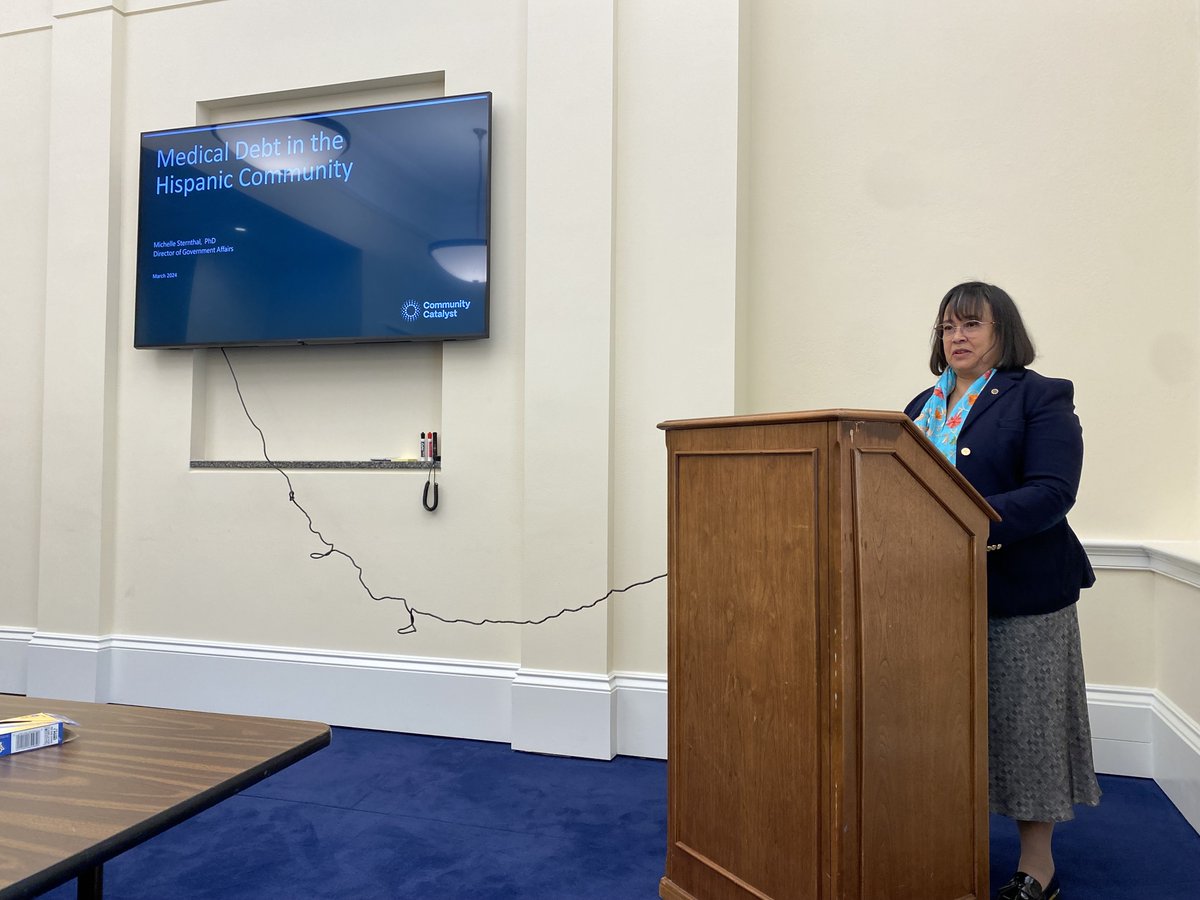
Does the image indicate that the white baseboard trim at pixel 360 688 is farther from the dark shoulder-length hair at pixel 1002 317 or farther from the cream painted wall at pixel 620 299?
the dark shoulder-length hair at pixel 1002 317

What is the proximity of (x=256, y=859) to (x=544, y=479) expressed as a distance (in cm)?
149

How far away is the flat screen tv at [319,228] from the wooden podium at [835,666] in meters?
1.76

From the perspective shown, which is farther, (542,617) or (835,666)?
(542,617)

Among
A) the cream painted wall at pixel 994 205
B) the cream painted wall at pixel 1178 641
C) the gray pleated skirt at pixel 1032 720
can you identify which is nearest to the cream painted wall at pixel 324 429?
the cream painted wall at pixel 994 205

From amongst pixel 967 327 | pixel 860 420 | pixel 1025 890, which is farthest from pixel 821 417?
pixel 1025 890

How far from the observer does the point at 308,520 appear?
11.5ft

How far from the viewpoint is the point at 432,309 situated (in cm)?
330

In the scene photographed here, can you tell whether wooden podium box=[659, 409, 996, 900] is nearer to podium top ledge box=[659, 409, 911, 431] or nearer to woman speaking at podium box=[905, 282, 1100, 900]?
podium top ledge box=[659, 409, 911, 431]

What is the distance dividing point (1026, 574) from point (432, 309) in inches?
88.7

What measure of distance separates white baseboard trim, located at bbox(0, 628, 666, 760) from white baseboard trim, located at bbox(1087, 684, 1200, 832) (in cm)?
145

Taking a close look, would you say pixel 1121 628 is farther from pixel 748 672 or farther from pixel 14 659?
pixel 14 659

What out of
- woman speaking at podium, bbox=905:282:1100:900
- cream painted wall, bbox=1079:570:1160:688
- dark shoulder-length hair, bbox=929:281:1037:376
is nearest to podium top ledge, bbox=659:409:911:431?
woman speaking at podium, bbox=905:282:1100:900

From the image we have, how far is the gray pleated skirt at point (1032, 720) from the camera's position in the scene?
1.90m

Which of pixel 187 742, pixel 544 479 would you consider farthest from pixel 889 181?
pixel 187 742
